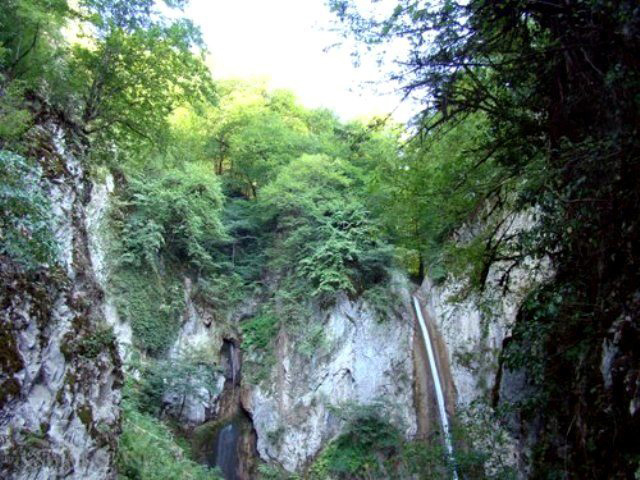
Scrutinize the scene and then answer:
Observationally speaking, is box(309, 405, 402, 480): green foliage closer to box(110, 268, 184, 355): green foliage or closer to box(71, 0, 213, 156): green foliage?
box(110, 268, 184, 355): green foliage

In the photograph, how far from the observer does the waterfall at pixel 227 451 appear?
1366cm

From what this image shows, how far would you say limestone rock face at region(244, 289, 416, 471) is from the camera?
13617mm

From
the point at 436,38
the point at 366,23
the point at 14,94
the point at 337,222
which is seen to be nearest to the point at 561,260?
the point at 436,38

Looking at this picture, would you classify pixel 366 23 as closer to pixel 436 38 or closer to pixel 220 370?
pixel 436 38

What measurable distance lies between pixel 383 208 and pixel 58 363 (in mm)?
5297

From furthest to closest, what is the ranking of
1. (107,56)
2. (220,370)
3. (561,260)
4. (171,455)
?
1. (220,370)
2. (171,455)
3. (107,56)
4. (561,260)

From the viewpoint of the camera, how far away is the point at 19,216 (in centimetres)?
404

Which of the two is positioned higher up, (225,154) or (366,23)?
(225,154)

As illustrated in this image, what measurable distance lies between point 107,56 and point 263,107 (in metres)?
14.7

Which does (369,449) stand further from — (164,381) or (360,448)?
(164,381)

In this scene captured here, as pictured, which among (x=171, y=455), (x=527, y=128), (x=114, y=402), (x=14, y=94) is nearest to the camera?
(x=527, y=128)

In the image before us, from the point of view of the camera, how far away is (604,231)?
3836mm

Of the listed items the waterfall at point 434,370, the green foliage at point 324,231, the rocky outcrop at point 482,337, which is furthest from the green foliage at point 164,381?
the rocky outcrop at point 482,337

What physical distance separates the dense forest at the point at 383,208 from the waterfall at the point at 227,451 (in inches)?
42.1
